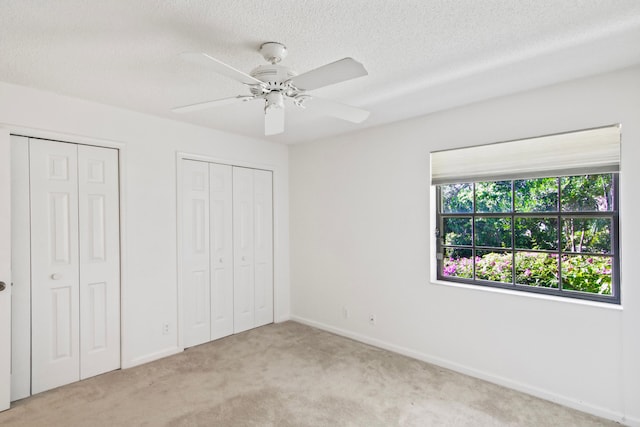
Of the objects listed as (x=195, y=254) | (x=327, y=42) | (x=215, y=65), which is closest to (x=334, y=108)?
(x=327, y=42)

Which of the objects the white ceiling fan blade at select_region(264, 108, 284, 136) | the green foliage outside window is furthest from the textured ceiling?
the green foliage outside window

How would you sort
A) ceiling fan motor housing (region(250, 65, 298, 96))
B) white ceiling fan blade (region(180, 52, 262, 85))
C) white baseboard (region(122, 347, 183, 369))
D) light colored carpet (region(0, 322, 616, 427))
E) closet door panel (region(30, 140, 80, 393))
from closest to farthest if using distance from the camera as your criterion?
white ceiling fan blade (region(180, 52, 262, 85)), ceiling fan motor housing (region(250, 65, 298, 96)), light colored carpet (region(0, 322, 616, 427)), closet door panel (region(30, 140, 80, 393)), white baseboard (region(122, 347, 183, 369))

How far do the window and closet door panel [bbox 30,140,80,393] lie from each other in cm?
319

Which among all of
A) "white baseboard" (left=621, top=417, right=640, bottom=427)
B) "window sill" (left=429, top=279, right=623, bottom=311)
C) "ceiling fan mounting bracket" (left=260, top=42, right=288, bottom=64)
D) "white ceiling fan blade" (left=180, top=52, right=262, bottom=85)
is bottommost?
"white baseboard" (left=621, top=417, right=640, bottom=427)

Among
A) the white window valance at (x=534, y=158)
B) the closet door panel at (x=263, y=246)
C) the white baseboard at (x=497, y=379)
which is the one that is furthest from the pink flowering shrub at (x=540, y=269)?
the closet door panel at (x=263, y=246)

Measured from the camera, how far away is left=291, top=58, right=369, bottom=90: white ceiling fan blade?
148 cm

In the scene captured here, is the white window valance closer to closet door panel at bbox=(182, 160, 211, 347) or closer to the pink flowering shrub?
the pink flowering shrub

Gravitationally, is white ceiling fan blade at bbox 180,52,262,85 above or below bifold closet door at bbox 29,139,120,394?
above

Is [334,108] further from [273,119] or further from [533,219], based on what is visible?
[533,219]

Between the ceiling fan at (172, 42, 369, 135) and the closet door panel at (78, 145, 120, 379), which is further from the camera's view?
the closet door panel at (78, 145, 120, 379)

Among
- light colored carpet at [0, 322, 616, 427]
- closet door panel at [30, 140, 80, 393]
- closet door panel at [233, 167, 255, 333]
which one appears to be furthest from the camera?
closet door panel at [233, 167, 255, 333]

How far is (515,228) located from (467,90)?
120 cm

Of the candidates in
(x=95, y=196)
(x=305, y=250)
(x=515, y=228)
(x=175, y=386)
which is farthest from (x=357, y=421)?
(x=95, y=196)

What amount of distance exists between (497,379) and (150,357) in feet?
10.1
